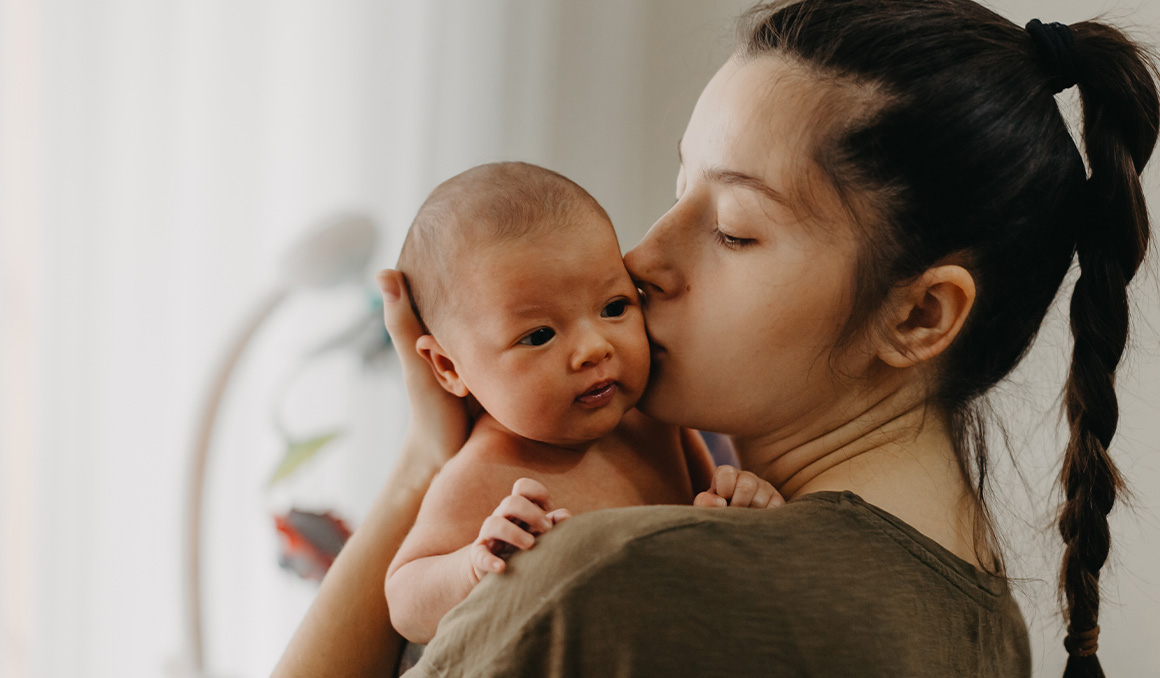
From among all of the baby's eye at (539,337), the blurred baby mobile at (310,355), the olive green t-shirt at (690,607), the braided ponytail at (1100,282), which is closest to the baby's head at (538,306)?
the baby's eye at (539,337)

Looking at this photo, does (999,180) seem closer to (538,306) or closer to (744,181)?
(744,181)

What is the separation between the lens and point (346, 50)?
1.89 m

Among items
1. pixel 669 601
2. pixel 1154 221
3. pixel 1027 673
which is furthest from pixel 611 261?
pixel 1154 221

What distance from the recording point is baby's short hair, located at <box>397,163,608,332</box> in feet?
3.32

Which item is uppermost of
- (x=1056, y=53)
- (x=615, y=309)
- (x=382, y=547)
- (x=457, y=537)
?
(x=1056, y=53)

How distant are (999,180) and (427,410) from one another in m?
0.73

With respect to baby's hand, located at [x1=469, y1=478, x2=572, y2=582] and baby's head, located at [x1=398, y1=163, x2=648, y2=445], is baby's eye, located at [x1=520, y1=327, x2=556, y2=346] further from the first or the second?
baby's hand, located at [x1=469, y1=478, x2=572, y2=582]

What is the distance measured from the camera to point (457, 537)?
0.99m

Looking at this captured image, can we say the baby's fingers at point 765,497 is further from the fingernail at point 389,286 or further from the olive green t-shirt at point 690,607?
the fingernail at point 389,286

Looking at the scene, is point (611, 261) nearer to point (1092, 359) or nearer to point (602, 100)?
point (1092, 359)

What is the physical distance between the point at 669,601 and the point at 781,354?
0.32 m

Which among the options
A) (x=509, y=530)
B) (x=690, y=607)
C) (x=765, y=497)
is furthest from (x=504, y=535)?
(x=765, y=497)

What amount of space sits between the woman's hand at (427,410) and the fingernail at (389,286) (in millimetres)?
16

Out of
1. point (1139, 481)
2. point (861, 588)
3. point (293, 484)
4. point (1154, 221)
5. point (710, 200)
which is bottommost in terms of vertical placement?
point (293, 484)
